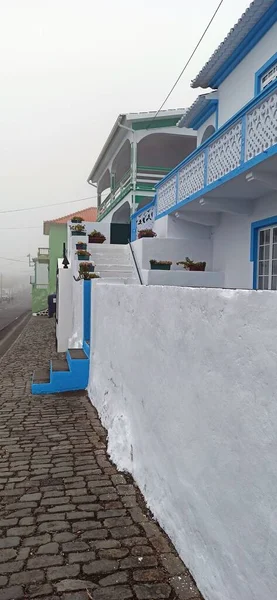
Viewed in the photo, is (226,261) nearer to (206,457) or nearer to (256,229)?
(256,229)

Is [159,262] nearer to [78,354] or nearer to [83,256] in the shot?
[83,256]

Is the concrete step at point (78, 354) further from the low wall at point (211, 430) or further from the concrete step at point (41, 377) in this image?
the low wall at point (211, 430)

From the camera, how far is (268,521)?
175 cm

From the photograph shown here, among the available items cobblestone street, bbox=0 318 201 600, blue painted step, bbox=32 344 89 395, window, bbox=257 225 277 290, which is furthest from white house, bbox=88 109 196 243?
cobblestone street, bbox=0 318 201 600

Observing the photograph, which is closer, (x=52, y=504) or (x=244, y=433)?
(x=244, y=433)

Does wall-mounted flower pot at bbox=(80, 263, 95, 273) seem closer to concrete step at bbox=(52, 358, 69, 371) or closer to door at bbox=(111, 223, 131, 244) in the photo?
concrete step at bbox=(52, 358, 69, 371)

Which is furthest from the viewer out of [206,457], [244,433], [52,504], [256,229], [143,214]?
[143,214]

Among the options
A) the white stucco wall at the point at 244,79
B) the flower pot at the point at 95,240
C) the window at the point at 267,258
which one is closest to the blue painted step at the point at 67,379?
the window at the point at 267,258

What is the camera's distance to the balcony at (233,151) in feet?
19.4

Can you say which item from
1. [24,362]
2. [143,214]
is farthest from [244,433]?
[143,214]

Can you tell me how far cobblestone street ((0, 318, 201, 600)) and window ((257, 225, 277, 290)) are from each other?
4582 mm

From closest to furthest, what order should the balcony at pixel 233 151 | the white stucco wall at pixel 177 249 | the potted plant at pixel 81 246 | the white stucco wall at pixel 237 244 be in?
the balcony at pixel 233 151
the white stucco wall at pixel 237 244
the white stucco wall at pixel 177 249
the potted plant at pixel 81 246

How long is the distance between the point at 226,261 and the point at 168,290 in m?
7.17

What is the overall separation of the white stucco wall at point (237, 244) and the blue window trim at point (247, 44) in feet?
10.7
